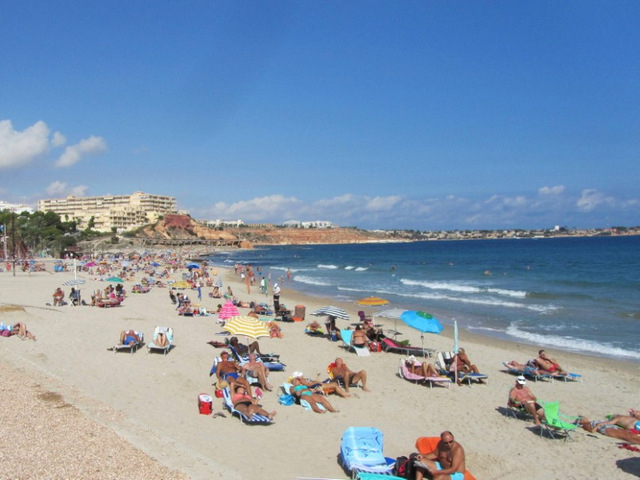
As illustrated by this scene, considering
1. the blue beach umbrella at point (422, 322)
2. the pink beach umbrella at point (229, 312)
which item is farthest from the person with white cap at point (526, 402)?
the pink beach umbrella at point (229, 312)

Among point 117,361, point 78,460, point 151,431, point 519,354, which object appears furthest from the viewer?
point 519,354

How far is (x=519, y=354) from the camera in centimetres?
1387

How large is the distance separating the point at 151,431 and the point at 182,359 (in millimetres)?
4951

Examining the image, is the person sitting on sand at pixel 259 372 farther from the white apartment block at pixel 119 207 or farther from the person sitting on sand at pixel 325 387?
the white apartment block at pixel 119 207

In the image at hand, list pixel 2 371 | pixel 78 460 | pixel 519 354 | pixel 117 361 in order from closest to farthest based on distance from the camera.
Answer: pixel 78 460 < pixel 2 371 < pixel 117 361 < pixel 519 354

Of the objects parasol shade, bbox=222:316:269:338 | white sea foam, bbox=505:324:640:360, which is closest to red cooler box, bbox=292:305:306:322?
parasol shade, bbox=222:316:269:338

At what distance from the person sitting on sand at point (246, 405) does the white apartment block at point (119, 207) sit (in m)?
141

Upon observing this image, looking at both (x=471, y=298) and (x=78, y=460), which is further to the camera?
(x=471, y=298)

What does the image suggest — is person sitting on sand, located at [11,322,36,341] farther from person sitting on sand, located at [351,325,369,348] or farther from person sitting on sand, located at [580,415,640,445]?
person sitting on sand, located at [580,415,640,445]

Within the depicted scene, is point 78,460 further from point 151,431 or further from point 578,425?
point 578,425

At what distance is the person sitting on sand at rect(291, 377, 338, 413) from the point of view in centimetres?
858

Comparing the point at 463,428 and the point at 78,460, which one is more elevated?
the point at 78,460

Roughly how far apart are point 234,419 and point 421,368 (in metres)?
4.44

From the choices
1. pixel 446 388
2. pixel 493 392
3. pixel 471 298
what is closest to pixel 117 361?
pixel 446 388
